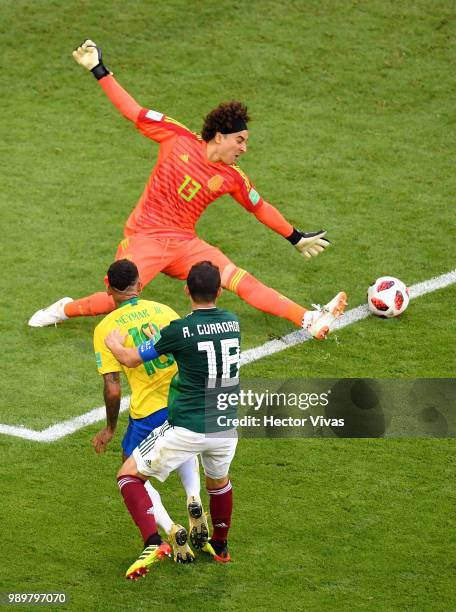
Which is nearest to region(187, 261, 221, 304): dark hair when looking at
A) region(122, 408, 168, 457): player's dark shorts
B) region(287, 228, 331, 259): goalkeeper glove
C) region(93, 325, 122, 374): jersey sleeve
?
region(93, 325, 122, 374): jersey sleeve

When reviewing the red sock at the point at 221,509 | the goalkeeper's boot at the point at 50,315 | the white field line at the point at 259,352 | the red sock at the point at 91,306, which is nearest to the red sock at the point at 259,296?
the white field line at the point at 259,352

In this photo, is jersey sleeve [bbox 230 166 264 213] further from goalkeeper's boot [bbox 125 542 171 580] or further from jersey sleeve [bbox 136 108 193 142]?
goalkeeper's boot [bbox 125 542 171 580]

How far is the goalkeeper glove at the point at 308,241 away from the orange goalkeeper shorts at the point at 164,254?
28.3 inches

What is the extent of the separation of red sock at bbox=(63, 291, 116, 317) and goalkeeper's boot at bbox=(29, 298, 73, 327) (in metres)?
0.07

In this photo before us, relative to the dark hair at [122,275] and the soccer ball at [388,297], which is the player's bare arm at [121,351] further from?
the soccer ball at [388,297]

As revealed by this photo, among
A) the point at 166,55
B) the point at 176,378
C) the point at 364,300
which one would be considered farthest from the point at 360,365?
the point at 166,55

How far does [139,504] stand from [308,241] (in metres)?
4.31

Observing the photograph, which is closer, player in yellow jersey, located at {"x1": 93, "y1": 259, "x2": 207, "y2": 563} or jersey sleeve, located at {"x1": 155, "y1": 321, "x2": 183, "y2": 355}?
jersey sleeve, located at {"x1": 155, "y1": 321, "x2": 183, "y2": 355}

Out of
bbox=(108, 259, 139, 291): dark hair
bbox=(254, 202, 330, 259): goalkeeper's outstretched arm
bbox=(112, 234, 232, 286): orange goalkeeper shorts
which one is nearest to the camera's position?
bbox=(108, 259, 139, 291): dark hair

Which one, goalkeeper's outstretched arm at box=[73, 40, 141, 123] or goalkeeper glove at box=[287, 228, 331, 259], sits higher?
goalkeeper's outstretched arm at box=[73, 40, 141, 123]

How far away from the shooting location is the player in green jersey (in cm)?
739

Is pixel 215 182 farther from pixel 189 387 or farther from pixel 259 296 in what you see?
pixel 189 387

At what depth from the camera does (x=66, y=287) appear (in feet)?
39.6

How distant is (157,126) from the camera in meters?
11.0
